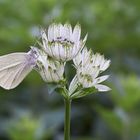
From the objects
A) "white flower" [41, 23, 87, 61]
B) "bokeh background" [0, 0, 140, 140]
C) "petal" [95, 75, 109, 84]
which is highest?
"bokeh background" [0, 0, 140, 140]

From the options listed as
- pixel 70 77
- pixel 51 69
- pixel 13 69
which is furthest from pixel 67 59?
pixel 70 77

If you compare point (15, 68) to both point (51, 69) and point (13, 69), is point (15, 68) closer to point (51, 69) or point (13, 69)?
point (13, 69)

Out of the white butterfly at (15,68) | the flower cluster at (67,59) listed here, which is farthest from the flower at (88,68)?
the white butterfly at (15,68)

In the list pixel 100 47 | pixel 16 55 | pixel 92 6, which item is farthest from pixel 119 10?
pixel 16 55

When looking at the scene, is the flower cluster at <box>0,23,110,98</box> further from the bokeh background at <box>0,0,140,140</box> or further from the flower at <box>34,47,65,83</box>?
the bokeh background at <box>0,0,140,140</box>

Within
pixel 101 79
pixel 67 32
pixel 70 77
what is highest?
pixel 70 77

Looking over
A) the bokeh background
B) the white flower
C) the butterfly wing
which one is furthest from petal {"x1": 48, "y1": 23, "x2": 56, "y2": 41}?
the bokeh background
